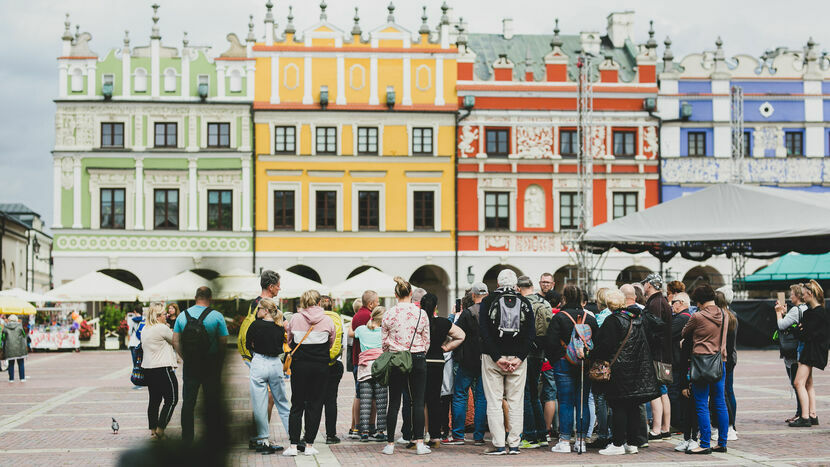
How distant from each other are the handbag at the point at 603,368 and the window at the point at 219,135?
29233mm

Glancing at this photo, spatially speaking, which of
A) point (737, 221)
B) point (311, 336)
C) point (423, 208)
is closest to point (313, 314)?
point (311, 336)

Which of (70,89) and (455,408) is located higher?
(70,89)

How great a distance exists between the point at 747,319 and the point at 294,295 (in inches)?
530

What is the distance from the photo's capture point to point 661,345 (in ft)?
33.1

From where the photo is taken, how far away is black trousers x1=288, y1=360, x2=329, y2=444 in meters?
9.88

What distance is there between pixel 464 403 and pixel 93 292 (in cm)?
2091

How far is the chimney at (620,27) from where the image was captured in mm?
43625

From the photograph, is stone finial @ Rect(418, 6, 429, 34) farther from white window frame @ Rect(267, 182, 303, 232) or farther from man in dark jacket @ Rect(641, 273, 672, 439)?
man in dark jacket @ Rect(641, 273, 672, 439)

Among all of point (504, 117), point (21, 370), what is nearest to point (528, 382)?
point (21, 370)

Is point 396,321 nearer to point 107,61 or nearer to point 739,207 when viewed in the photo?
point 739,207

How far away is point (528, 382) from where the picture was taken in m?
10.5

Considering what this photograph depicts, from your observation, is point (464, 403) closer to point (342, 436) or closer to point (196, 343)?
point (342, 436)

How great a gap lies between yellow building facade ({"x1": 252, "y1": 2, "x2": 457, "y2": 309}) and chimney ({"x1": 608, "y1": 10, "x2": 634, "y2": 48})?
31.8 feet

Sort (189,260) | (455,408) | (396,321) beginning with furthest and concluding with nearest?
(455,408) < (396,321) < (189,260)
